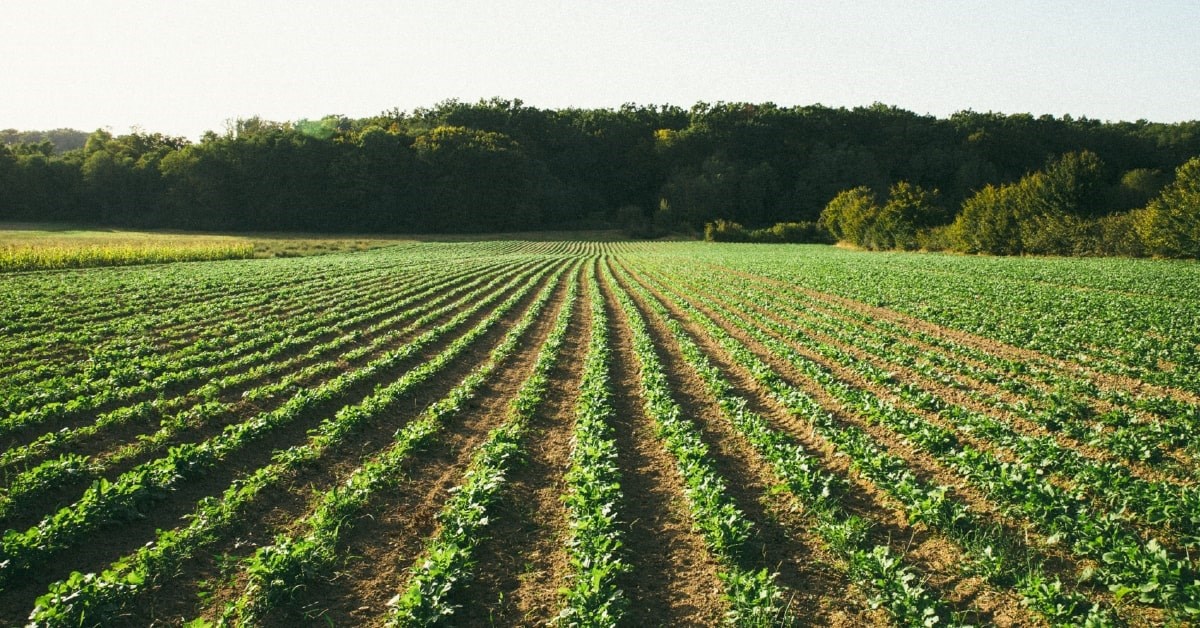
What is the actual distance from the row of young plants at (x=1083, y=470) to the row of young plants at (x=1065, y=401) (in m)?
0.65

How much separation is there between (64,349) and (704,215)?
98895 millimetres

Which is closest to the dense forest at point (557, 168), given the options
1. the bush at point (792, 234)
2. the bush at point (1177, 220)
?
the bush at point (792, 234)

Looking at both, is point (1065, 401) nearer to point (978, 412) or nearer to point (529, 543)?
point (978, 412)

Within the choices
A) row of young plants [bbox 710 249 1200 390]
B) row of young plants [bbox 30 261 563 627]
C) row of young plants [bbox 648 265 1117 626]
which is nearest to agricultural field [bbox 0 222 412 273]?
row of young plants [bbox 30 261 563 627]

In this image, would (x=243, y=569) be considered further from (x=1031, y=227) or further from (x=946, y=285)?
(x=1031, y=227)

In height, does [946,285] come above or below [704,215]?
below

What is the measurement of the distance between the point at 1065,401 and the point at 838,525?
24.2 ft

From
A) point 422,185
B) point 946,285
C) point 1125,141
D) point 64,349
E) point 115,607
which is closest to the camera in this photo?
point 115,607

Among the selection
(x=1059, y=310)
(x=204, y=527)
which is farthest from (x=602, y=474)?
(x=1059, y=310)

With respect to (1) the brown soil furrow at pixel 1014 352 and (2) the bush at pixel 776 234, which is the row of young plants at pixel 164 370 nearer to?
(1) the brown soil furrow at pixel 1014 352

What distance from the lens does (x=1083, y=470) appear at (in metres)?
8.05

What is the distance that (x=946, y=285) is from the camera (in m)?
30.7

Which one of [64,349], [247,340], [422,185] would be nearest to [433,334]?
[247,340]

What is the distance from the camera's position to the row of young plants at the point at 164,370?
1127 cm
